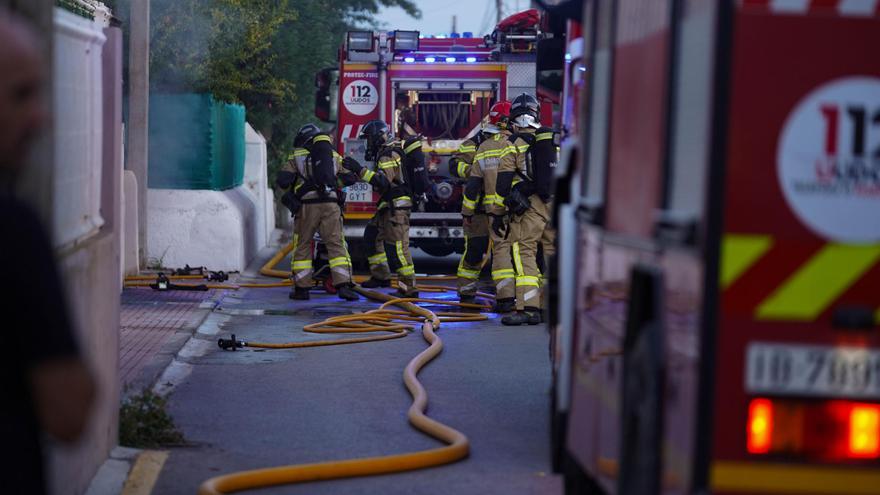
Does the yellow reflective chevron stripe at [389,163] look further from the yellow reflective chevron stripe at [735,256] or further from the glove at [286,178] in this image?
the yellow reflective chevron stripe at [735,256]

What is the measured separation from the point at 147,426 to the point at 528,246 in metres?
6.70

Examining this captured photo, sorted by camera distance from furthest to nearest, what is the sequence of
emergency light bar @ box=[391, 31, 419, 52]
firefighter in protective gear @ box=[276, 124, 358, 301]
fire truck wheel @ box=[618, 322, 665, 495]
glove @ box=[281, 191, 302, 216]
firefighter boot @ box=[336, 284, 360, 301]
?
1. emergency light bar @ box=[391, 31, 419, 52]
2. glove @ box=[281, 191, 302, 216]
3. firefighter boot @ box=[336, 284, 360, 301]
4. firefighter in protective gear @ box=[276, 124, 358, 301]
5. fire truck wheel @ box=[618, 322, 665, 495]

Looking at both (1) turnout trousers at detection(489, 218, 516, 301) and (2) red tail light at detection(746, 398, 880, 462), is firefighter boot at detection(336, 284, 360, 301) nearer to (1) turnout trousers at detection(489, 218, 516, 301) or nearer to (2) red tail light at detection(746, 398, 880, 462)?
(1) turnout trousers at detection(489, 218, 516, 301)

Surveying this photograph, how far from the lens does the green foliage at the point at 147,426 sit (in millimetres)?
8523

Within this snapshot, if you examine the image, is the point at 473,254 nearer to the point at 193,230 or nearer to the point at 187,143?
the point at 193,230

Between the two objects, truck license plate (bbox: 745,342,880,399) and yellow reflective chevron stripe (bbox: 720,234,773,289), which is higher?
yellow reflective chevron stripe (bbox: 720,234,773,289)

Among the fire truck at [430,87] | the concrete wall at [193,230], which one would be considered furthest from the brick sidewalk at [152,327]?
the fire truck at [430,87]

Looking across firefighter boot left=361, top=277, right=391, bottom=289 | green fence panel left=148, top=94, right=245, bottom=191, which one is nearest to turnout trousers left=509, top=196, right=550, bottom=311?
firefighter boot left=361, top=277, right=391, bottom=289

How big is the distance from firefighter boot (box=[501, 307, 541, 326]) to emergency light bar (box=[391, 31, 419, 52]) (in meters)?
6.22

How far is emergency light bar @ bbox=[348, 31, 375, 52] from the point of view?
20.1 m

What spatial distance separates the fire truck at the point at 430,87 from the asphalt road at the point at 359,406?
210 inches

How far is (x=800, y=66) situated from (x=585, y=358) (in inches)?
79.3

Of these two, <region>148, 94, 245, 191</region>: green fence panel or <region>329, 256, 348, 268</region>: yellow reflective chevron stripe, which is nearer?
<region>329, 256, 348, 268</region>: yellow reflective chevron stripe

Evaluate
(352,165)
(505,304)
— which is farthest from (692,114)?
(352,165)
